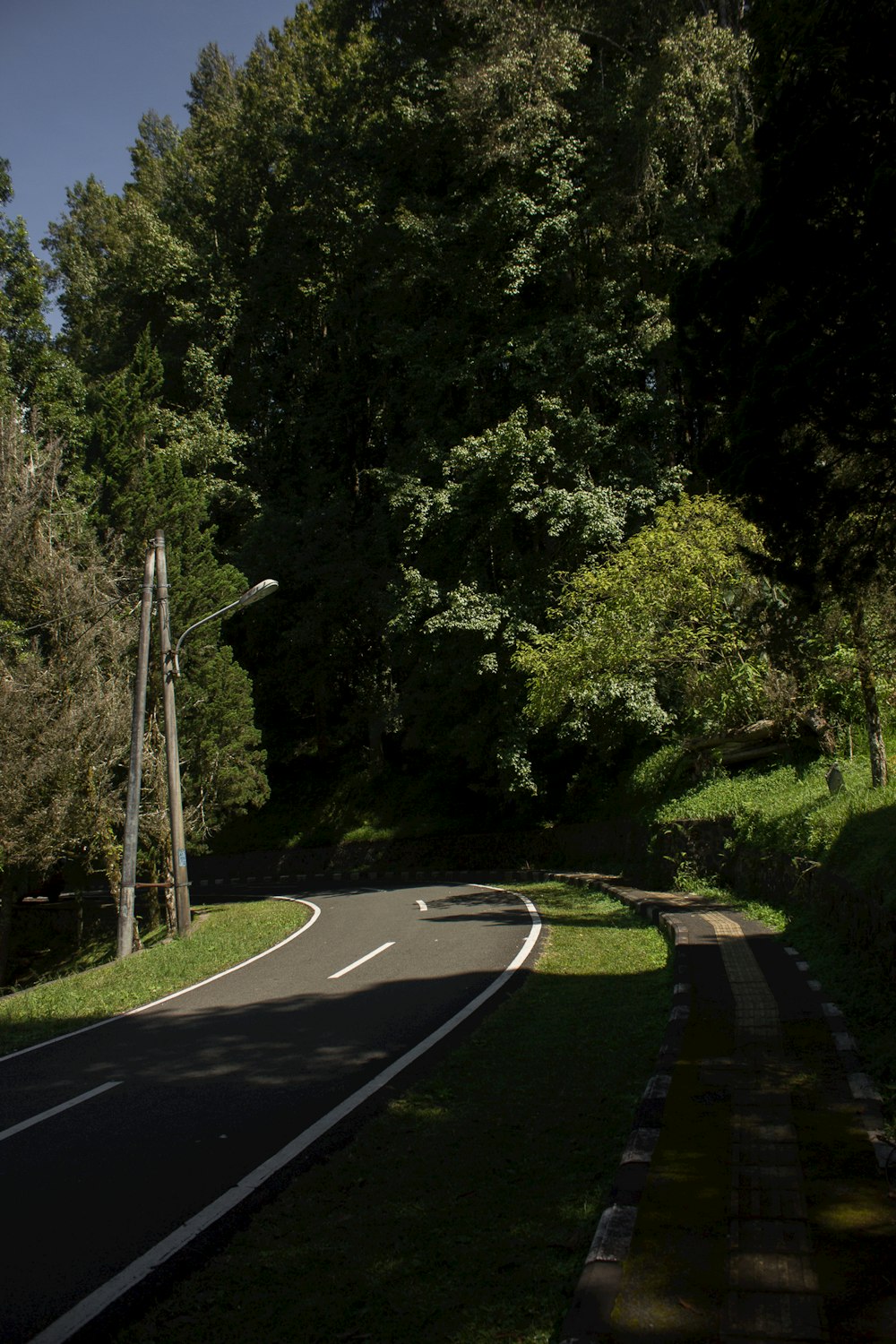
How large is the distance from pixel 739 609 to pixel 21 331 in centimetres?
2275

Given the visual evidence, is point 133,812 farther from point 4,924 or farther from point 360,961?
point 4,924

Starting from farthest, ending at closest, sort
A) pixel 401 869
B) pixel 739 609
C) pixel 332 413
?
pixel 332 413, pixel 401 869, pixel 739 609

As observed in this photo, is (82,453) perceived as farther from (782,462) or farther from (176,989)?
(782,462)

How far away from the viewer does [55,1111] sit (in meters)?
7.12

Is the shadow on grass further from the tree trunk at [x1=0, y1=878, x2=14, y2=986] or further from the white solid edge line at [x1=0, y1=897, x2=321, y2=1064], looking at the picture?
the tree trunk at [x1=0, y1=878, x2=14, y2=986]

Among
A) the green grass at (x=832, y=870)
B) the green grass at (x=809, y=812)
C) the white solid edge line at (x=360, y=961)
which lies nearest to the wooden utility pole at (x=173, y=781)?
the white solid edge line at (x=360, y=961)

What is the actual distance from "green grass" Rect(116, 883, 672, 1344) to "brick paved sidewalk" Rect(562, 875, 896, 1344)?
0.81ft

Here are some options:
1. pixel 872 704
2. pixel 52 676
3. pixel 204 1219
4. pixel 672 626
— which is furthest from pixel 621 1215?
pixel 52 676

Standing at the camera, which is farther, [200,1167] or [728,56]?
[728,56]

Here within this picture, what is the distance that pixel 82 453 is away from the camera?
28.5m

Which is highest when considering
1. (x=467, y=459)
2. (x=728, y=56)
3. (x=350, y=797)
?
Result: (x=728, y=56)

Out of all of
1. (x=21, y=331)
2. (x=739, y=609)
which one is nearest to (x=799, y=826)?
(x=739, y=609)

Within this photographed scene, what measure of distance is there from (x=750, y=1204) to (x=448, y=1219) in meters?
1.36

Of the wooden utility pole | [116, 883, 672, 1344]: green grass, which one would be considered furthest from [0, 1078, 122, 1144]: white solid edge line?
the wooden utility pole
